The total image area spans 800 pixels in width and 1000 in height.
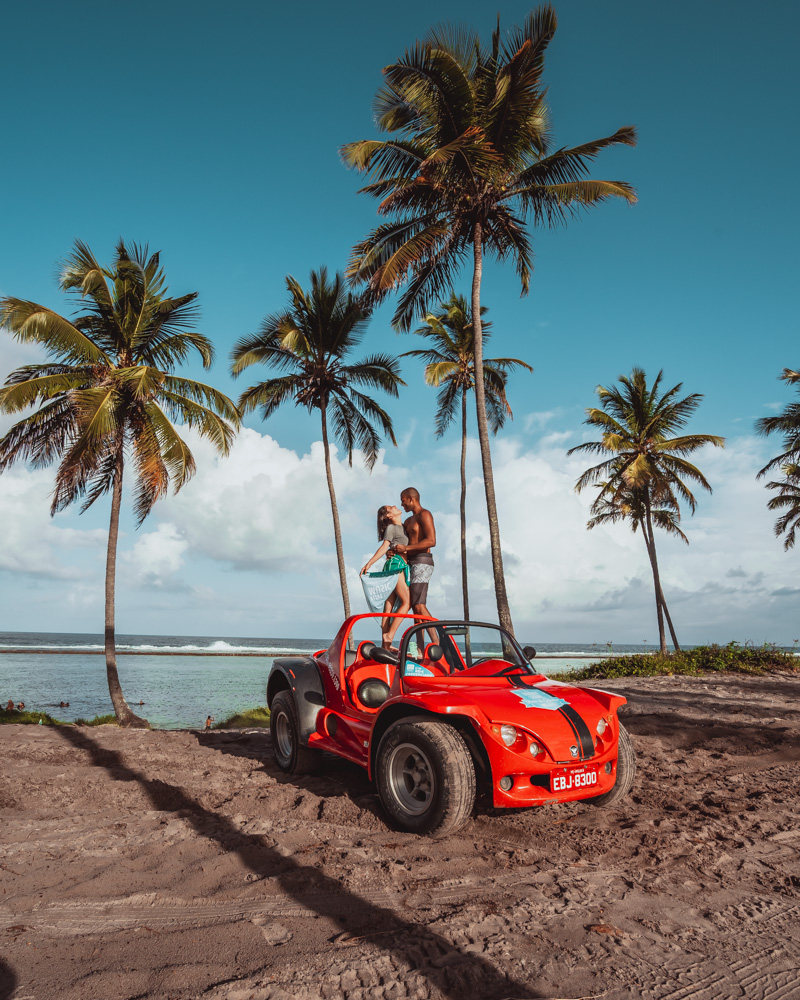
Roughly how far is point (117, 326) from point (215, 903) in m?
13.9

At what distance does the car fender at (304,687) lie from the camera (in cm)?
564

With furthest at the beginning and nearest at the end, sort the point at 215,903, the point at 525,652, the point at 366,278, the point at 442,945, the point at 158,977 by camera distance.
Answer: the point at 366,278
the point at 525,652
the point at 215,903
the point at 442,945
the point at 158,977

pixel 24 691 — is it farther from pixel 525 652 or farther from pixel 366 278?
pixel 525 652

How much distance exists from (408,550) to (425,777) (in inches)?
139

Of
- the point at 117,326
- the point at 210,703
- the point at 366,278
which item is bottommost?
the point at 210,703

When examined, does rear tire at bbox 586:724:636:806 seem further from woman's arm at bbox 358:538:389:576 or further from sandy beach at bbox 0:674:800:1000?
woman's arm at bbox 358:538:389:576

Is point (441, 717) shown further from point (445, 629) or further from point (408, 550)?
point (408, 550)

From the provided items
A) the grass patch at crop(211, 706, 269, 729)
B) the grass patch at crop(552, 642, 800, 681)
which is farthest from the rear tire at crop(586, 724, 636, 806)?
the grass patch at crop(552, 642, 800, 681)

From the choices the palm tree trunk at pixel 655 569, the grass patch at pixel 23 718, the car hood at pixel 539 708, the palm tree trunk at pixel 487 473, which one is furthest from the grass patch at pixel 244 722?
the palm tree trunk at pixel 655 569

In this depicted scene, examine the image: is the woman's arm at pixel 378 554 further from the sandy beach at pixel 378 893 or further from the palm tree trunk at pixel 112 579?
the palm tree trunk at pixel 112 579

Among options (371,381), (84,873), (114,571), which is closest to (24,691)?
(114,571)

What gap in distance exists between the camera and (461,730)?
4211 millimetres

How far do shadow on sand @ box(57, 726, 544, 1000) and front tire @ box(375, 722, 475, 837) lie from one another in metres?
0.83

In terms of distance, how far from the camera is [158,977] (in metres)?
2.42
